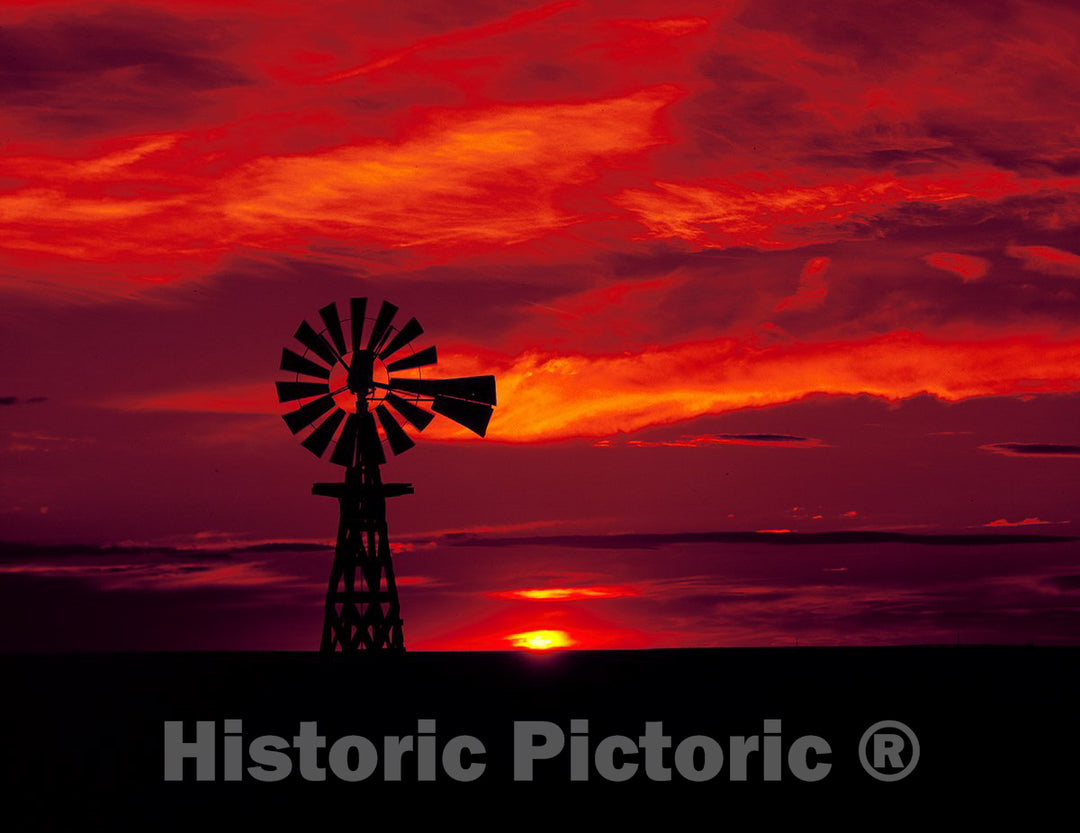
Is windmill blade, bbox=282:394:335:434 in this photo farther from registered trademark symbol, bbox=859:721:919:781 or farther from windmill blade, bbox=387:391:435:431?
registered trademark symbol, bbox=859:721:919:781

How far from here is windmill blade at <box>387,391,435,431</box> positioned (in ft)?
133

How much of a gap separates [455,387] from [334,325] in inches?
138

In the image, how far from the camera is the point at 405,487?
134ft

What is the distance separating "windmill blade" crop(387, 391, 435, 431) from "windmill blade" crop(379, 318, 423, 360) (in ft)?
3.56

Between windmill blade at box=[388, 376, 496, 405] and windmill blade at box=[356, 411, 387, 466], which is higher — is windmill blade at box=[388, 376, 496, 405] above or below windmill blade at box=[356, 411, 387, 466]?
above

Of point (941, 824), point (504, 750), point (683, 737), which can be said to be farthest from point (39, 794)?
point (941, 824)

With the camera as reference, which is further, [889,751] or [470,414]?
[470,414]

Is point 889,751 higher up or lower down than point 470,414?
lower down

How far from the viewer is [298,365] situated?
1591 inches

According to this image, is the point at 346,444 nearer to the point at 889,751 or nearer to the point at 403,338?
the point at 403,338

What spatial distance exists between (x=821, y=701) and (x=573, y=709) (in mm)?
6355

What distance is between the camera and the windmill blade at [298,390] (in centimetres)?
4056

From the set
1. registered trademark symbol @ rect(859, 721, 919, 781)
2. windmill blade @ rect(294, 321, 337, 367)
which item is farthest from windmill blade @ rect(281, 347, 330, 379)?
registered trademark symbol @ rect(859, 721, 919, 781)

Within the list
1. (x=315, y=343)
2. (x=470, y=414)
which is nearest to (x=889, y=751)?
(x=470, y=414)
